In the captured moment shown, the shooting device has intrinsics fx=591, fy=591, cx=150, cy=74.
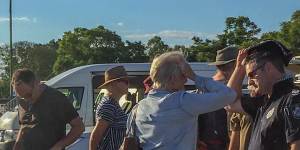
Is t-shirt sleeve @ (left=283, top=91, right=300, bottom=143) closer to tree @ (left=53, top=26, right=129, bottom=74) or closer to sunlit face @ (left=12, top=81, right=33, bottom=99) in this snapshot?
sunlit face @ (left=12, top=81, right=33, bottom=99)

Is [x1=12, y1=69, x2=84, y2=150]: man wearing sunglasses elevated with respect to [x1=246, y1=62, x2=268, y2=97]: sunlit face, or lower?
lower

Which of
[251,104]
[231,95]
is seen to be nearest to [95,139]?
[251,104]

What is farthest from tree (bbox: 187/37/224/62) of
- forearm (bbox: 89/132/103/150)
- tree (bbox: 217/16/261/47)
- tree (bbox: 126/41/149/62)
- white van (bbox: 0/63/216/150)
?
forearm (bbox: 89/132/103/150)

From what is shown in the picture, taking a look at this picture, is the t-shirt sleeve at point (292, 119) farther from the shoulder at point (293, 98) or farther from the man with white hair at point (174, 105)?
the man with white hair at point (174, 105)

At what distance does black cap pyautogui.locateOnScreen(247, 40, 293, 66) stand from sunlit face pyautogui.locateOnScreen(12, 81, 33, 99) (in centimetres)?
227

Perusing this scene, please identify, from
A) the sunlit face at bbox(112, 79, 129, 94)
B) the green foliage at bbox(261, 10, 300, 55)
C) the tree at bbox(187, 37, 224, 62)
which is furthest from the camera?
the tree at bbox(187, 37, 224, 62)

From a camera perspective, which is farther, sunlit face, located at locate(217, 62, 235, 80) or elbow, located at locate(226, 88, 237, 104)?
sunlit face, located at locate(217, 62, 235, 80)

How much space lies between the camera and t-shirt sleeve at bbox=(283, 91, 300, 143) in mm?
2754

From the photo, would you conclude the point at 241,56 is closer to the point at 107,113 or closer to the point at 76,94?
the point at 107,113

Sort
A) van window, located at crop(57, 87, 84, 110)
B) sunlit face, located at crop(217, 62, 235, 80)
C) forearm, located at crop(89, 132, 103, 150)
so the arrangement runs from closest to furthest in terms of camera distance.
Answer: sunlit face, located at crop(217, 62, 235, 80)
forearm, located at crop(89, 132, 103, 150)
van window, located at crop(57, 87, 84, 110)

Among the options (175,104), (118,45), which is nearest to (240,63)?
(175,104)

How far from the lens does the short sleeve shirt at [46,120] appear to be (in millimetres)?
4816

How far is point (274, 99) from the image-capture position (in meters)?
3.03

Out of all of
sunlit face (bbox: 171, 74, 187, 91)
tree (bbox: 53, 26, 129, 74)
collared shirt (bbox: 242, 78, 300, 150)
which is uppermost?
tree (bbox: 53, 26, 129, 74)
